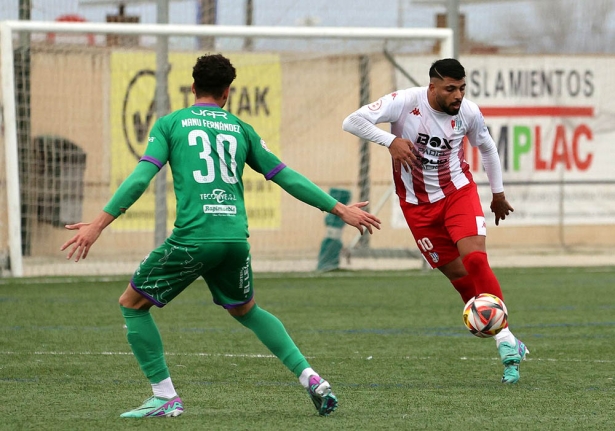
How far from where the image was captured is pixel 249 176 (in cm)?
1611

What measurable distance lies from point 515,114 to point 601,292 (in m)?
6.02

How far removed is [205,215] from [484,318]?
6.80 ft

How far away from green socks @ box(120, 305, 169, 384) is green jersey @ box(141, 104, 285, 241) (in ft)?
1.51

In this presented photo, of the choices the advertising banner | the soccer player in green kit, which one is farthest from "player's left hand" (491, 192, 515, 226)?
the advertising banner

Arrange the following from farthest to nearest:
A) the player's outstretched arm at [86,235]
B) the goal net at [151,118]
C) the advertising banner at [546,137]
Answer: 1. the advertising banner at [546,137]
2. the goal net at [151,118]
3. the player's outstretched arm at [86,235]

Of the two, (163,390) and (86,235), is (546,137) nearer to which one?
(163,390)

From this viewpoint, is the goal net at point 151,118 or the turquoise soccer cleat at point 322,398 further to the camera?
the goal net at point 151,118

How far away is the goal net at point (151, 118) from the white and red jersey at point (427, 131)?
753 cm

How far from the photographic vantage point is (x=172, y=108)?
1584 centimetres

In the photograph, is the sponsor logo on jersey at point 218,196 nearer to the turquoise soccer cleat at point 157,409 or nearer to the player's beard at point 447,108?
the turquoise soccer cleat at point 157,409

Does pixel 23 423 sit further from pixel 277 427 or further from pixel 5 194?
pixel 5 194

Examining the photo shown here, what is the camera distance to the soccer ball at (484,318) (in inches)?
278

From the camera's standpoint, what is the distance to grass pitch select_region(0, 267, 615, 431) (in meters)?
5.79

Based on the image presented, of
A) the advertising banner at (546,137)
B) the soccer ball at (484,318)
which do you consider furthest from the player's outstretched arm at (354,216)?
the advertising banner at (546,137)
